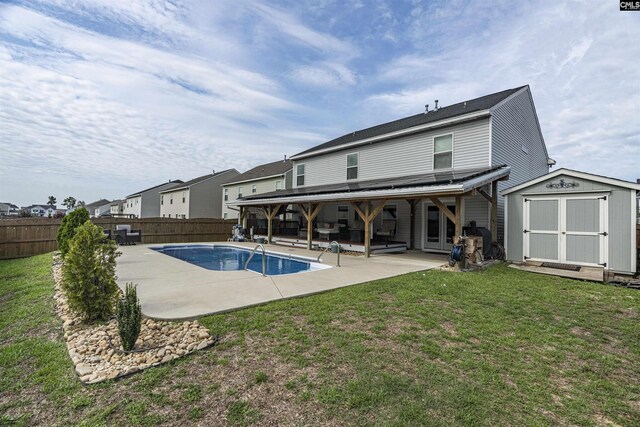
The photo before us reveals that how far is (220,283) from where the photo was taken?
6312mm

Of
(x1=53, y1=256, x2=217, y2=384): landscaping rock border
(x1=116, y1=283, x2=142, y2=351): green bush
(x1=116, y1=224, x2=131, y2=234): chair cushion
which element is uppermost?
(x1=116, y1=224, x2=131, y2=234): chair cushion

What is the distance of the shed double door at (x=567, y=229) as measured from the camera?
25.1 feet

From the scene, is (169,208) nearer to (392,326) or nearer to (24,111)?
(24,111)

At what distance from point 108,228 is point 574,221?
2064cm

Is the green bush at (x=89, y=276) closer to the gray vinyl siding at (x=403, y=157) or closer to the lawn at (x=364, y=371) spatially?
the lawn at (x=364, y=371)

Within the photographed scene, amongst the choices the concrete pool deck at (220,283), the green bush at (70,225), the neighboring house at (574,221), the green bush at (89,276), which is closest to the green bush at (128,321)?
the concrete pool deck at (220,283)

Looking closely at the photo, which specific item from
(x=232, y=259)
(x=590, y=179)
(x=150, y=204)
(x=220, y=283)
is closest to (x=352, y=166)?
(x=232, y=259)

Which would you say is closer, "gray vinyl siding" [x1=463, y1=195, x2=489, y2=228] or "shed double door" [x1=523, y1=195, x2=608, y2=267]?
"shed double door" [x1=523, y1=195, x2=608, y2=267]

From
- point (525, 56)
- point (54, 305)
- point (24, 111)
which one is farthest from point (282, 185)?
point (54, 305)

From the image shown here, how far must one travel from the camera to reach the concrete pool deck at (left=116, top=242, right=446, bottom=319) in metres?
4.80

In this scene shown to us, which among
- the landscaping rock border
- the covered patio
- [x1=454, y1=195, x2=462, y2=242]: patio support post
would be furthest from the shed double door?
the landscaping rock border

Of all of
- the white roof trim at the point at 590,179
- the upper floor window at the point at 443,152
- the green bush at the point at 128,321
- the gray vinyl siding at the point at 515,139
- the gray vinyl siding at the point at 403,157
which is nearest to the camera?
the green bush at the point at 128,321

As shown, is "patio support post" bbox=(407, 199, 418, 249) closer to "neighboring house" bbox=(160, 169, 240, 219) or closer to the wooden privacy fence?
the wooden privacy fence

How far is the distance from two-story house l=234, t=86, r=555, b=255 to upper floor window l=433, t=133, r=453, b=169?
39mm
